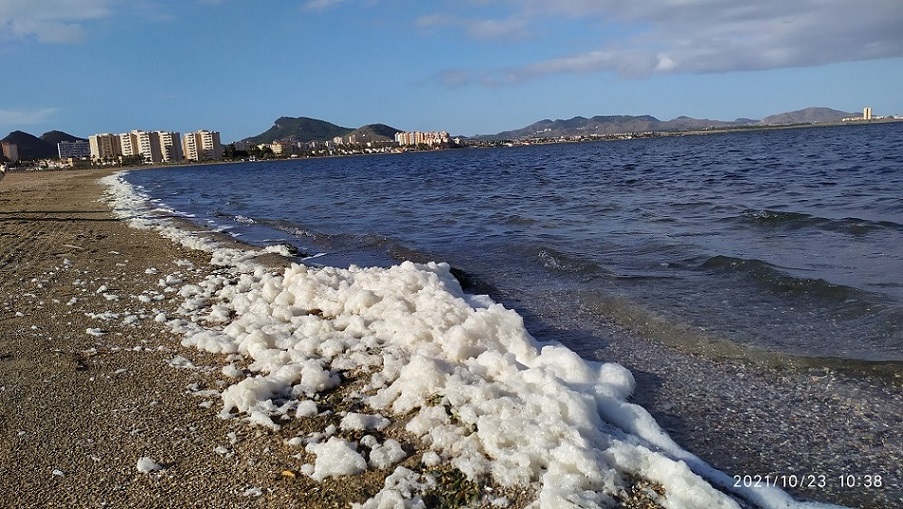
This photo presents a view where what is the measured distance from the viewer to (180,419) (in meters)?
4.05

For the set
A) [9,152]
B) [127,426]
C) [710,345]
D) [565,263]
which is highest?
[9,152]

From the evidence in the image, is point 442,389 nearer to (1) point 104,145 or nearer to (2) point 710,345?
(2) point 710,345

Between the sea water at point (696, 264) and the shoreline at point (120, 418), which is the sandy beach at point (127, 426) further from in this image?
the sea water at point (696, 264)

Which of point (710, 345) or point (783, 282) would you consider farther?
point (783, 282)

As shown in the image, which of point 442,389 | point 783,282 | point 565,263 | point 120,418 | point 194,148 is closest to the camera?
point 120,418

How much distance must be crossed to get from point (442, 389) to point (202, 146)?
191 meters

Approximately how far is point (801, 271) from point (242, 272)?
25.7 feet

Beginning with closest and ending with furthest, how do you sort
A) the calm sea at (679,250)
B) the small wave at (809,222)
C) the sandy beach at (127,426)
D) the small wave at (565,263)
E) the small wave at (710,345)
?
the sandy beach at (127,426)
the small wave at (710,345)
the calm sea at (679,250)
the small wave at (565,263)
the small wave at (809,222)

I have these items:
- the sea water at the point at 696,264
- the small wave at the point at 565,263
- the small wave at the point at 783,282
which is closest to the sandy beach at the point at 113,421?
the sea water at the point at 696,264

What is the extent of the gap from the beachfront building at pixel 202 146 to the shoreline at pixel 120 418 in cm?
17690

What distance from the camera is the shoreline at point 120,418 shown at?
10.6ft

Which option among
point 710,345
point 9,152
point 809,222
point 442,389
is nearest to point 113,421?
point 442,389

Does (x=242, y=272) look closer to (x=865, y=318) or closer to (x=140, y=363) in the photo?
(x=140, y=363)

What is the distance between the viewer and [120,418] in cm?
409
